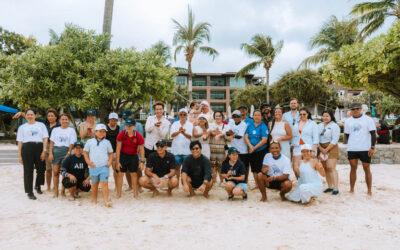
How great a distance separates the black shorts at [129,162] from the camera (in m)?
5.53

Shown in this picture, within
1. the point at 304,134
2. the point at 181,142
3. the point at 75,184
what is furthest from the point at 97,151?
the point at 304,134

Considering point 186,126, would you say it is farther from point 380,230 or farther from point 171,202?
point 380,230

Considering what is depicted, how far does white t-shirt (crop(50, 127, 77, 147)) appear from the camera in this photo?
5.67m

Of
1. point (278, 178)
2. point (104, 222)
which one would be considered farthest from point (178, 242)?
point (278, 178)

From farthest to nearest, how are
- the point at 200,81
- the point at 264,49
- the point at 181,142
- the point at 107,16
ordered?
1. the point at 200,81
2. the point at 264,49
3. the point at 107,16
4. the point at 181,142

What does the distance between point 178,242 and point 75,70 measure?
30.1ft

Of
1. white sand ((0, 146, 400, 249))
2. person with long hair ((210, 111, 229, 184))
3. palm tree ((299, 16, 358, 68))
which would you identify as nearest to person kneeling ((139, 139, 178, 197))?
white sand ((0, 146, 400, 249))

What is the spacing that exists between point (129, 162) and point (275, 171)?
299 cm

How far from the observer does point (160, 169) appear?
18.5 ft

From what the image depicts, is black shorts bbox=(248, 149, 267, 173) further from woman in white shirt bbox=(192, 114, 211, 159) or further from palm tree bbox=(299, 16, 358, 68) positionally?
palm tree bbox=(299, 16, 358, 68)

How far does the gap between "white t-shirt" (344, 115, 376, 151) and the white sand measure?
108 centimetres

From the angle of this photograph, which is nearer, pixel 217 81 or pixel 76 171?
pixel 76 171

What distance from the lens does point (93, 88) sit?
1013cm

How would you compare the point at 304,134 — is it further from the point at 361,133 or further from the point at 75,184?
the point at 75,184
